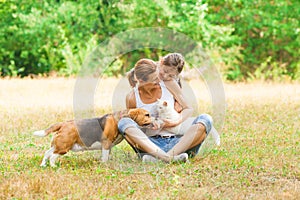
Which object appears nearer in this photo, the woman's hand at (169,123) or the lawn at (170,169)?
the lawn at (170,169)

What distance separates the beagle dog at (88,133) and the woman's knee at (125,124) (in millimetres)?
37

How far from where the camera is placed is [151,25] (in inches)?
599

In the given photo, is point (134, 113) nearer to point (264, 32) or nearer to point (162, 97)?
point (162, 97)

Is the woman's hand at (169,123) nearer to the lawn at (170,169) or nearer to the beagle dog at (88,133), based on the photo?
the beagle dog at (88,133)

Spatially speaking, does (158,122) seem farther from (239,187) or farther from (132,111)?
(239,187)

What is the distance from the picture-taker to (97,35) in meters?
15.3

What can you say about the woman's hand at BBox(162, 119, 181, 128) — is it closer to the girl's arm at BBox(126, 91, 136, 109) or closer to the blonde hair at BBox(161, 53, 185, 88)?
the girl's arm at BBox(126, 91, 136, 109)

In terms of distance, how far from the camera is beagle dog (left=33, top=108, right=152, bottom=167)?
4621 millimetres

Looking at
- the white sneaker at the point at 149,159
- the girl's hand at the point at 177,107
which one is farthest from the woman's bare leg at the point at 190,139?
the girl's hand at the point at 177,107

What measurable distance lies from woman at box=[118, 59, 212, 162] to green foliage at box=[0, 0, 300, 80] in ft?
29.7

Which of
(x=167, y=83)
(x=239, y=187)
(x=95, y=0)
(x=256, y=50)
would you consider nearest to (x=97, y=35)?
(x=95, y=0)

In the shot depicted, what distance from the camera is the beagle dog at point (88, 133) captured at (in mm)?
4621

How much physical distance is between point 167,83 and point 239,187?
134 cm

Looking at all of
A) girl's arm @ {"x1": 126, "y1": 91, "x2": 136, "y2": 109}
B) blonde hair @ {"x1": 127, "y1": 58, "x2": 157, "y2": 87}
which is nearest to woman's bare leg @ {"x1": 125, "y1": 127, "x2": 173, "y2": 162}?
girl's arm @ {"x1": 126, "y1": 91, "x2": 136, "y2": 109}
